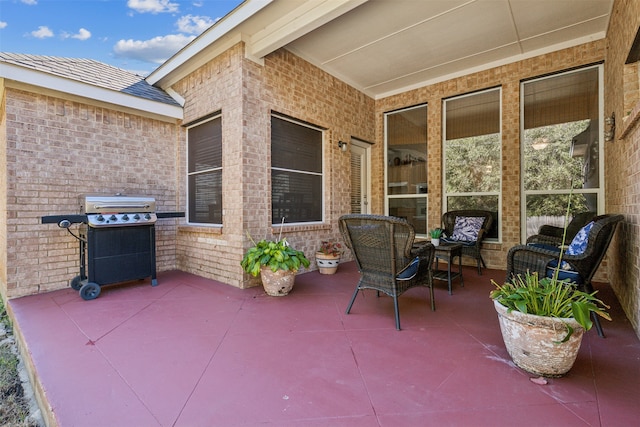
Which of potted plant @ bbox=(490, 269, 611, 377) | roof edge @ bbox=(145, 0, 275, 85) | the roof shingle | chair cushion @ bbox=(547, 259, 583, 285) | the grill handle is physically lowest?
potted plant @ bbox=(490, 269, 611, 377)

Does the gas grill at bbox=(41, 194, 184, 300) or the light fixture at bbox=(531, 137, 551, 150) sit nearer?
the gas grill at bbox=(41, 194, 184, 300)

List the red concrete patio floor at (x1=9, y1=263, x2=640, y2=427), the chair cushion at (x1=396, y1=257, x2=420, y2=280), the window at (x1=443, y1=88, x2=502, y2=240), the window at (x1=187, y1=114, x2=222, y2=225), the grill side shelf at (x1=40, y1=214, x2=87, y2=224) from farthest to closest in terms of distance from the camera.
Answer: the window at (x1=443, y1=88, x2=502, y2=240) → the window at (x1=187, y1=114, x2=222, y2=225) → the grill side shelf at (x1=40, y1=214, x2=87, y2=224) → the chair cushion at (x1=396, y1=257, x2=420, y2=280) → the red concrete patio floor at (x1=9, y1=263, x2=640, y2=427)

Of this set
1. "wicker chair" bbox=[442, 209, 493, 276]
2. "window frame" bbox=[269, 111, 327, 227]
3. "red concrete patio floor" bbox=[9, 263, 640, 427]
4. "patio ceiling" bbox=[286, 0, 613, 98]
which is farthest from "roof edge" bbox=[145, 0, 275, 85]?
"wicker chair" bbox=[442, 209, 493, 276]

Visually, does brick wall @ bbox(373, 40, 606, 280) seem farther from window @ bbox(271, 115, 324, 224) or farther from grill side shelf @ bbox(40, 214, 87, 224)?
grill side shelf @ bbox(40, 214, 87, 224)

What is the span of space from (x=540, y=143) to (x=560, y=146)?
267 mm

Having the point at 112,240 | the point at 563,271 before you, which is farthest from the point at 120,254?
the point at 563,271

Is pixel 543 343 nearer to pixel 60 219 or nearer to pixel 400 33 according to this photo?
pixel 400 33

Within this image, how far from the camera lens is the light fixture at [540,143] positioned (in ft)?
15.5

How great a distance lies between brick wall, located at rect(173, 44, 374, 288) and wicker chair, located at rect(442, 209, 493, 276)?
2.08 metres

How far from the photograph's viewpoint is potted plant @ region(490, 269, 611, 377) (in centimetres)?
171

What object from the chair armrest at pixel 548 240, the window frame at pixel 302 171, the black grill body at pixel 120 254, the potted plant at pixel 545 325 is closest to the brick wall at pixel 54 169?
the black grill body at pixel 120 254

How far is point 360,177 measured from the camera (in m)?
6.41

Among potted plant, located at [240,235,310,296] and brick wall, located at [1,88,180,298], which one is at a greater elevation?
brick wall, located at [1,88,180,298]

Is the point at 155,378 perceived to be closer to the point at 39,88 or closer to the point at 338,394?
the point at 338,394
